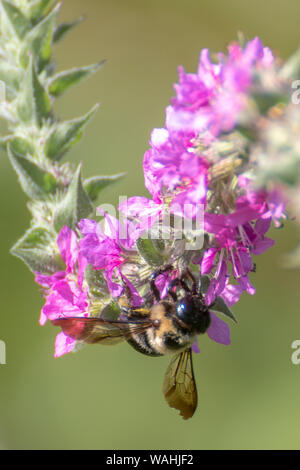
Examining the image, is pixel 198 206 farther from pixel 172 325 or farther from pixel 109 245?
pixel 172 325

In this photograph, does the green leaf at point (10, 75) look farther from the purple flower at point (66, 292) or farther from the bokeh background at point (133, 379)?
the bokeh background at point (133, 379)

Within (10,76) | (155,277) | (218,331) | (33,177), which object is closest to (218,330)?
(218,331)

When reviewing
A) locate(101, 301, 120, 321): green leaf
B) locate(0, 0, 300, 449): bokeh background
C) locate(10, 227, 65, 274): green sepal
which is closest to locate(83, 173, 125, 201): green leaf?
locate(10, 227, 65, 274): green sepal

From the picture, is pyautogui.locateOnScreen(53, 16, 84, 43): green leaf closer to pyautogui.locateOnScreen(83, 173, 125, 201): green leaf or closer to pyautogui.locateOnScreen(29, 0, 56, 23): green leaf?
pyautogui.locateOnScreen(29, 0, 56, 23): green leaf

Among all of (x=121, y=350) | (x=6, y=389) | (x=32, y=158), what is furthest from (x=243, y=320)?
(x=32, y=158)
